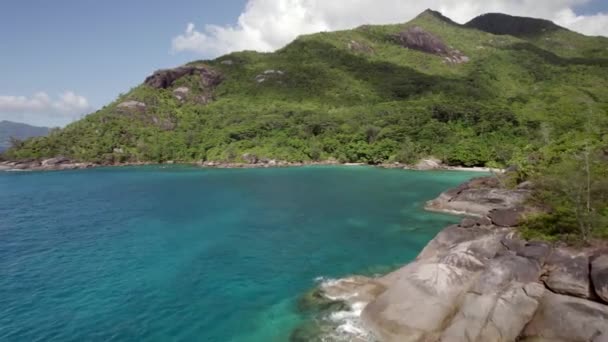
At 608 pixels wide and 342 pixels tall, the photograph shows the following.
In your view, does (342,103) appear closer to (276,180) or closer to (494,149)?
(494,149)

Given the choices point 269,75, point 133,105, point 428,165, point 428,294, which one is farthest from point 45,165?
point 428,294

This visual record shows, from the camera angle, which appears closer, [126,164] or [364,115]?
[126,164]

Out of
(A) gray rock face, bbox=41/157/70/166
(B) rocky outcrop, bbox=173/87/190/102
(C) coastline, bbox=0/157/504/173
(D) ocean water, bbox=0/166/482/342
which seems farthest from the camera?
(B) rocky outcrop, bbox=173/87/190/102

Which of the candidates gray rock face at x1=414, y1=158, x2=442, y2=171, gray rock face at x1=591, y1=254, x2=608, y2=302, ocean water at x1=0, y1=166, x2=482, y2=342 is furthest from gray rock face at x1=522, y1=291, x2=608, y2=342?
gray rock face at x1=414, y1=158, x2=442, y2=171

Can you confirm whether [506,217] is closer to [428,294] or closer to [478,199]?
[428,294]

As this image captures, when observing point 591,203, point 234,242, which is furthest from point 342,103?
point 591,203

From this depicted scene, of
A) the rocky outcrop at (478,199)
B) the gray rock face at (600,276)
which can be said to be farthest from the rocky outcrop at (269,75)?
the gray rock face at (600,276)

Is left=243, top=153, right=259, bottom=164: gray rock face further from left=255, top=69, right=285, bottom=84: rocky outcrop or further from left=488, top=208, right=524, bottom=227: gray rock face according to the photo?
left=488, top=208, right=524, bottom=227: gray rock face
